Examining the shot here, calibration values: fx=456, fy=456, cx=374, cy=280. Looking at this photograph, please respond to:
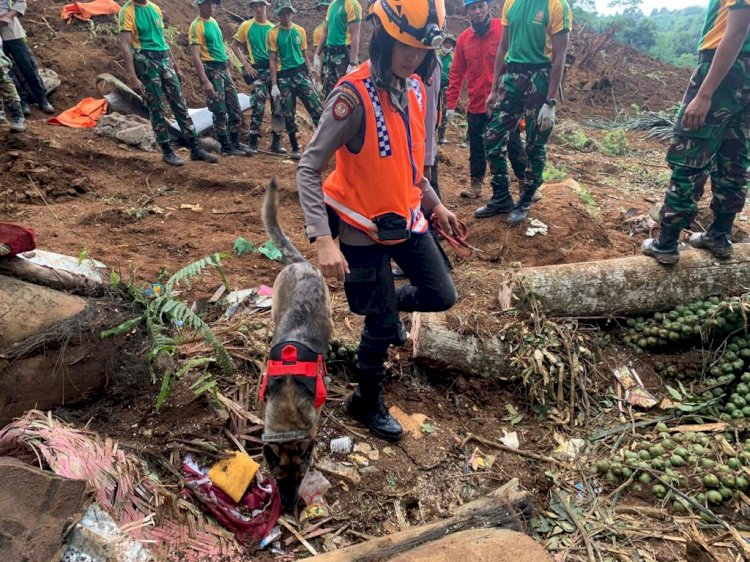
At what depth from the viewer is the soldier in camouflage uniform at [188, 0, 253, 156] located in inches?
303

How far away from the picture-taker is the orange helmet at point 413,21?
2127 millimetres

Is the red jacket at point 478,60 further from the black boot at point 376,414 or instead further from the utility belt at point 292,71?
the black boot at point 376,414

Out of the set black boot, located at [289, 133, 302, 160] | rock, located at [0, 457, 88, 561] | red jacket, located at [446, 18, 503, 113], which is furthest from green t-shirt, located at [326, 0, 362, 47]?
rock, located at [0, 457, 88, 561]

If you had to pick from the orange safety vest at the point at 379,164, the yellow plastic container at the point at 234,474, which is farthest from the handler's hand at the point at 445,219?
the yellow plastic container at the point at 234,474

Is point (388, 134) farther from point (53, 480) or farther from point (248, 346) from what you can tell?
point (53, 480)

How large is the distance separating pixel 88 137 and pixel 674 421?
9208 mm

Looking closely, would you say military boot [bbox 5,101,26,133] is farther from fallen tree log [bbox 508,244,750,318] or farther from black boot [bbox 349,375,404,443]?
fallen tree log [bbox 508,244,750,318]

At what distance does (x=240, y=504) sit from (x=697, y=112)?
423 centimetres

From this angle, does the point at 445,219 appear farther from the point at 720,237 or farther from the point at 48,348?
the point at 720,237

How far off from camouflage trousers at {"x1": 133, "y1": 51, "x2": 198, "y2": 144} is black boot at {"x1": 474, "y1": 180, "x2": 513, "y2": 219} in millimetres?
5218

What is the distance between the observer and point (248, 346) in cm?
354

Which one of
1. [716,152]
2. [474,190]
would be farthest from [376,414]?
[474,190]

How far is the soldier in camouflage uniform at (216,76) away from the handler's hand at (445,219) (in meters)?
6.49

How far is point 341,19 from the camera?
26.3ft
